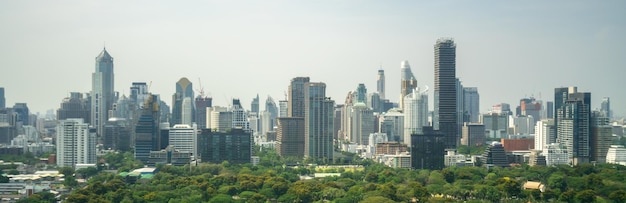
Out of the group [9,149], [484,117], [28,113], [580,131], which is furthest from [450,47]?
[28,113]

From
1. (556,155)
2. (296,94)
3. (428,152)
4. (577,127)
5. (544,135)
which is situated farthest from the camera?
(296,94)

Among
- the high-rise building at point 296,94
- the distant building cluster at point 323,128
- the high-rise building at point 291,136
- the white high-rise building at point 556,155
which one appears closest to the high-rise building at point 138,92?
the distant building cluster at point 323,128

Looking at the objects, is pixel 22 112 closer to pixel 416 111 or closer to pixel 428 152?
pixel 416 111

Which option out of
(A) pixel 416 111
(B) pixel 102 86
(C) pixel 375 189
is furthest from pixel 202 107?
(C) pixel 375 189

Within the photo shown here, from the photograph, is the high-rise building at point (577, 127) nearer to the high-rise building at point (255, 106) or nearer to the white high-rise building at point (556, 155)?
the white high-rise building at point (556, 155)

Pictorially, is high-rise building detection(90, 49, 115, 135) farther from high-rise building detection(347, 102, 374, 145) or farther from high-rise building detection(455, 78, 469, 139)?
high-rise building detection(455, 78, 469, 139)

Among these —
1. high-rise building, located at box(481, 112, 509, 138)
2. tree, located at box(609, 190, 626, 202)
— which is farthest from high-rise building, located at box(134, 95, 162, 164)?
high-rise building, located at box(481, 112, 509, 138)
